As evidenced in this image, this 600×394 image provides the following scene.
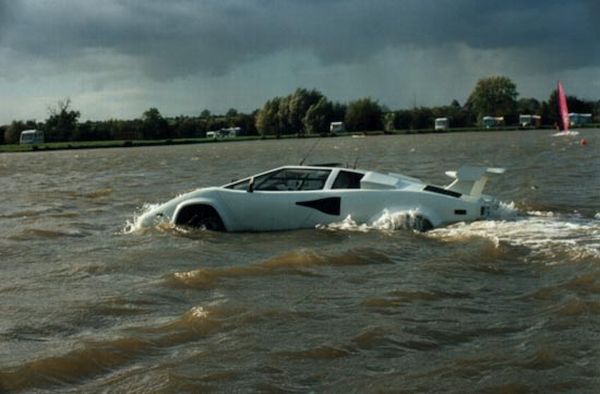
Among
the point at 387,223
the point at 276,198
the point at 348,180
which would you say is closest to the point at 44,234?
the point at 276,198

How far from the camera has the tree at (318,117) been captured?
13950cm

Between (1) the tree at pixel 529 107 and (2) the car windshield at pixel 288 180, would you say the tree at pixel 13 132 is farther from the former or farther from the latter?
(2) the car windshield at pixel 288 180

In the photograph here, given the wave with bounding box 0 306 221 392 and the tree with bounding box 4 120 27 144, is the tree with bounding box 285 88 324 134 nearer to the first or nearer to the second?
the tree with bounding box 4 120 27 144

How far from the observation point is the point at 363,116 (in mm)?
146625

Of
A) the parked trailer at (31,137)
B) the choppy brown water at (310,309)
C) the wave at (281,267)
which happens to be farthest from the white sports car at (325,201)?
the parked trailer at (31,137)

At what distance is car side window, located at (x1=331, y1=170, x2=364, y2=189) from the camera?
1254 cm

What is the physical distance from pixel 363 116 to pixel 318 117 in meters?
11.3

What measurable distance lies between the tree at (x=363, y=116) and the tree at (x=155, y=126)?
33597mm

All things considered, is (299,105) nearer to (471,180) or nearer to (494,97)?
(494,97)

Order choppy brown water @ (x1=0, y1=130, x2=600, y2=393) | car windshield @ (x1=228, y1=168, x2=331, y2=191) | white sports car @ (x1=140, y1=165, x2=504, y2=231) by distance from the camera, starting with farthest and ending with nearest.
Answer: car windshield @ (x1=228, y1=168, x2=331, y2=191)
white sports car @ (x1=140, y1=165, x2=504, y2=231)
choppy brown water @ (x1=0, y1=130, x2=600, y2=393)

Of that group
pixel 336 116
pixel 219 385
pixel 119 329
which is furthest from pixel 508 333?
pixel 336 116

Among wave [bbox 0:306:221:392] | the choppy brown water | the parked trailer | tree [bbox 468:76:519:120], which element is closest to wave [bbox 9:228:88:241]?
the choppy brown water

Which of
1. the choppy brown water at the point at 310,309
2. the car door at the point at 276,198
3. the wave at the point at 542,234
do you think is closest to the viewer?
the choppy brown water at the point at 310,309

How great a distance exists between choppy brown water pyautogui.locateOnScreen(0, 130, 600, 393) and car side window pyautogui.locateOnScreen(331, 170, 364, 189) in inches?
26.5
